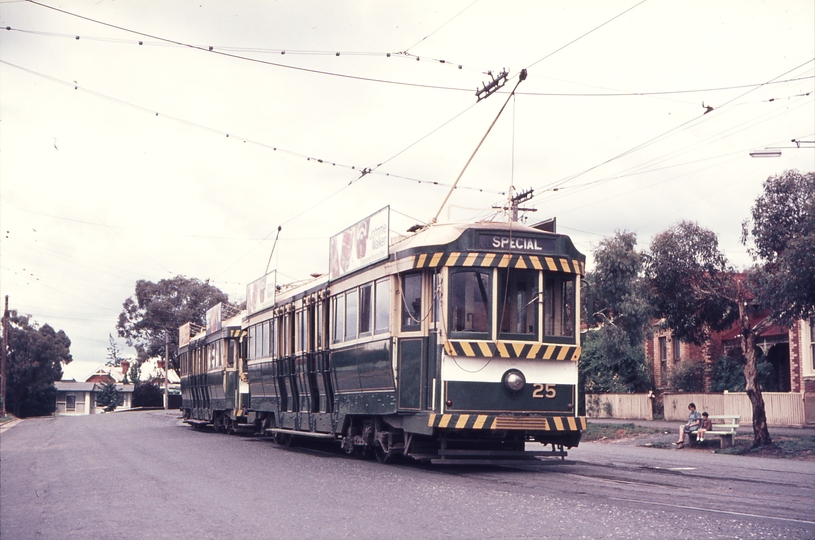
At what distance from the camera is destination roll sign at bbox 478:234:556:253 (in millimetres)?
12976

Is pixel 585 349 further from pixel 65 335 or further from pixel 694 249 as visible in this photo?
pixel 65 335

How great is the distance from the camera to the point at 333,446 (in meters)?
20.1

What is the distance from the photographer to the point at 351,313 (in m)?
15.6

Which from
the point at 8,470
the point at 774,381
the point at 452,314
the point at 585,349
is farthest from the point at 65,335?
the point at 452,314

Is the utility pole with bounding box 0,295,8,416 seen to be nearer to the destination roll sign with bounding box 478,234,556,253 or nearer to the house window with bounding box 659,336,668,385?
the house window with bounding box 659,336,668,385

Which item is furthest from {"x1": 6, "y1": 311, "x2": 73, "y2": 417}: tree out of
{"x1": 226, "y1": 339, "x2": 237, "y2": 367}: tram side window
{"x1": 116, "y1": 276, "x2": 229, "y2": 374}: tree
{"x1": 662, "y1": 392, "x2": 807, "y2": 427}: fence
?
{"x1": 662, "y1": 392, "x2": 807, "y2": 427}: fence

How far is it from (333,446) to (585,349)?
77.2 feet

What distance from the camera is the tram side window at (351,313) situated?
1536cm

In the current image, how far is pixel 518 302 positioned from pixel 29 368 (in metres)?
57.0

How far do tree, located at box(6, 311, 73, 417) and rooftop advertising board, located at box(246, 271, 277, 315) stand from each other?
42299 mm

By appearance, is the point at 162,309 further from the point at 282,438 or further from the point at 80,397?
the point at 282,438

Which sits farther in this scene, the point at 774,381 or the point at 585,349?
the point at 585,349

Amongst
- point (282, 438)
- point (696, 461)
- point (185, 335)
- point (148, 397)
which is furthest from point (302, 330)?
point (148, 397)

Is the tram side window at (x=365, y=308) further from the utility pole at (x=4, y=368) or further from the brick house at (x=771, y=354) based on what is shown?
the utility pole at (x=4, y=368)
